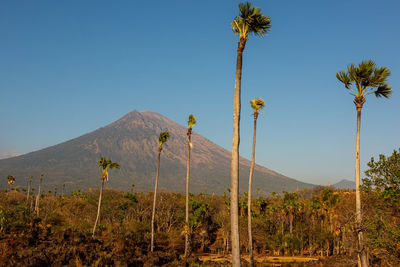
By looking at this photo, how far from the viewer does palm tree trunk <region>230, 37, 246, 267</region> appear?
32.6ft

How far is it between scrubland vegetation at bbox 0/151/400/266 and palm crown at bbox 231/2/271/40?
934 cm

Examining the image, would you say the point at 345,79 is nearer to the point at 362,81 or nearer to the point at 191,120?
the point at 362,81

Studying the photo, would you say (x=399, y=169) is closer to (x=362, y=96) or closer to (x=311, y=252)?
(x=362, y=96)

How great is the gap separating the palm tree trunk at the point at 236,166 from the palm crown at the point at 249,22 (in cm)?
38

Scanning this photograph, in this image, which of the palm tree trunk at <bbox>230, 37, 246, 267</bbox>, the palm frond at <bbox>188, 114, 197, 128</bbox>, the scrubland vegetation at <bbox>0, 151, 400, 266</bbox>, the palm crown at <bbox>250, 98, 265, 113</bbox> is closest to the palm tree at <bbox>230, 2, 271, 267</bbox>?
the palm tree trunk at <bbox>230, 37, 246, 267</bbox>

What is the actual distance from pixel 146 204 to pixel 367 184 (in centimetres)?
5465

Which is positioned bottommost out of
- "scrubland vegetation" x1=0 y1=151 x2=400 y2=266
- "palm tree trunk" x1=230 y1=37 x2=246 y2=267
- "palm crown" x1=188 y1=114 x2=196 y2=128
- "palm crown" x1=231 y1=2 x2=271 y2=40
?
"scrubland vegetation" x1=0 y1=151 x2=400 y2=266

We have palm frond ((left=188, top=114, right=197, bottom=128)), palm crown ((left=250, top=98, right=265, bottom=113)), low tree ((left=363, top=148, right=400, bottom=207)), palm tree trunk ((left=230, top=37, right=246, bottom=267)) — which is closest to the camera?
palm tree trunk ((left=230, top=37, right=246, bottom=267))

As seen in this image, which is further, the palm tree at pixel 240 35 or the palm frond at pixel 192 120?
the palm frond at pixel 192 120

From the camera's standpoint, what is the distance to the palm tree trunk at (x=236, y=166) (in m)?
9.92

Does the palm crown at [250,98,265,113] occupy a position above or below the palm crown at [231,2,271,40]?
above

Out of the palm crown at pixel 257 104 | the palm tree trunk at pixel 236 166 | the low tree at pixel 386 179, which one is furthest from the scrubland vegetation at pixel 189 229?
the palm crown at pixel 257 104

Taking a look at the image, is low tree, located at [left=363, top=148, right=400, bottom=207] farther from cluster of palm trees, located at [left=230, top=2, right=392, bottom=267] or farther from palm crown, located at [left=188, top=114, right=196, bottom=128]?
palm crown, located at [left=188, top=114, right=196, bottom=128]

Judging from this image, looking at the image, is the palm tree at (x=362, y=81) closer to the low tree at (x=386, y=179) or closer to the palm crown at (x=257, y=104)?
the low tree at (x=386, y=179)
